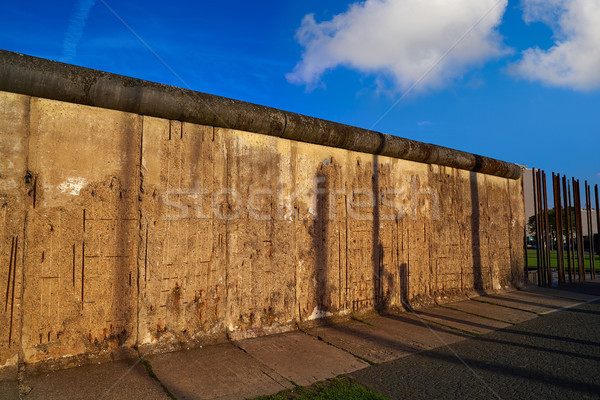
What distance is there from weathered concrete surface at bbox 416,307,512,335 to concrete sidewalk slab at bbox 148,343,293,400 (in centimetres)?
307

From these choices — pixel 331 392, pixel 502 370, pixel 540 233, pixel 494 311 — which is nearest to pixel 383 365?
pixel 331 392

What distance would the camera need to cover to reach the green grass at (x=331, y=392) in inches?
114

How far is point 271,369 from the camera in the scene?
3436mm

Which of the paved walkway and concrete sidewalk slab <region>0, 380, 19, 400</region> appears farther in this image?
the paved walkway

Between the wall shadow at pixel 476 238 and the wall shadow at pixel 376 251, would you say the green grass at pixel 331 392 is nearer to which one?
the wall shadow at pixel 376 251

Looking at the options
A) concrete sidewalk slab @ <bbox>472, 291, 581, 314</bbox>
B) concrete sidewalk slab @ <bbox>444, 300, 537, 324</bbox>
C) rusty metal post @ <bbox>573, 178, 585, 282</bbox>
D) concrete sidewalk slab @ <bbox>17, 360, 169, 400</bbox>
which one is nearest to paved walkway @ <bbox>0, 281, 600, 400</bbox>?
concrete sidewalk slab @ <bbox>17, 360, 169, 400</bbox>

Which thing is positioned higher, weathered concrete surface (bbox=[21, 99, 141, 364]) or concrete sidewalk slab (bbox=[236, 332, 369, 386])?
weathered concrete surface (bbox=[21, 99, 141, 364])

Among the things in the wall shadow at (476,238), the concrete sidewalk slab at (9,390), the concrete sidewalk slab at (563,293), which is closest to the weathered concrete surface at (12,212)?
the concrete sidewalk slab at (9,390)

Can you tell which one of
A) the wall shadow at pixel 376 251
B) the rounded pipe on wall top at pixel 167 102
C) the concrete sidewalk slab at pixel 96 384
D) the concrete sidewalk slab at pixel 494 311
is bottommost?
the concrete sidewalk slab at pixel 494 311

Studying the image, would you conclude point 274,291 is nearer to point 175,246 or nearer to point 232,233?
point 232,233

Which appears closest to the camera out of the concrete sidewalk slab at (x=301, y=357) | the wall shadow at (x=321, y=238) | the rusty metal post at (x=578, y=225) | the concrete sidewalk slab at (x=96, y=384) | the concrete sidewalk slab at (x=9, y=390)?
the concrete sidewalk slab at (x=9, y=390)

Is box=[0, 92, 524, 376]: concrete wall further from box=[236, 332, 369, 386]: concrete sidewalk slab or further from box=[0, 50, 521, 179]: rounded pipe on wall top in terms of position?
box=[236, 332, 369, 386]: concrete sidewalk slab

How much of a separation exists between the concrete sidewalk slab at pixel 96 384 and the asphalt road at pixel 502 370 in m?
1.75

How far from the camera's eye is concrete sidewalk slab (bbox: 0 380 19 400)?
2.66m
